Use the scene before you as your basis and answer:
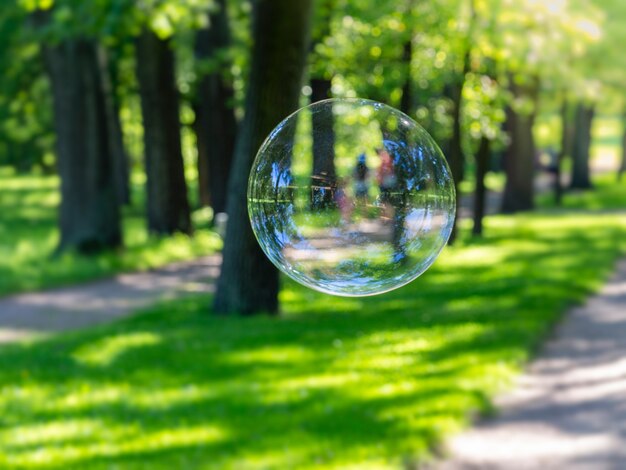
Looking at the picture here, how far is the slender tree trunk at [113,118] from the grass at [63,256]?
117 cm

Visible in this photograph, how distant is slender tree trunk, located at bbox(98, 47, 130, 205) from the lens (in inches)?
790

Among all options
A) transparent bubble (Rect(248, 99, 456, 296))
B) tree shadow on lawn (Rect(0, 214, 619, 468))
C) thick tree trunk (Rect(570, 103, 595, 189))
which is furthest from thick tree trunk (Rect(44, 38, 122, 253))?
thick tree trunk (Rect(570, 103, 595, 189))

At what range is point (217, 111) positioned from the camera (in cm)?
2402

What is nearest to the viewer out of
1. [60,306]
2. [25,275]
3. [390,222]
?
[390,222]

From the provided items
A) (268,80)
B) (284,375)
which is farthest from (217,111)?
(284,375)

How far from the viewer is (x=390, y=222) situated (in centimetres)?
529

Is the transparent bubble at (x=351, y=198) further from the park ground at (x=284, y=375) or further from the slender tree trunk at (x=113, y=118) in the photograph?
the slender tree trunk at (x=113, y=118)

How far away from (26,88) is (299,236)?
27.4m

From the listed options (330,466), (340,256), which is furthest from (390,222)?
(330,466)

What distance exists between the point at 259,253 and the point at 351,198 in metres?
7.61

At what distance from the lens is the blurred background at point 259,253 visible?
8.12 m

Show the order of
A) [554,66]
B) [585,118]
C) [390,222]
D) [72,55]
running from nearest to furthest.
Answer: [390,222] < [72,55] < [554,66] < [585,118]

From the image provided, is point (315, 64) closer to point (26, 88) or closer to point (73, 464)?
point (73, 464)

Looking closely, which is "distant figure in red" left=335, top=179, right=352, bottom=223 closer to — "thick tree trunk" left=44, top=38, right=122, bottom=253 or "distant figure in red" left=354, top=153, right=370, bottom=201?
"distant figure in red" left=354, top=153, right=370, bottom=201
